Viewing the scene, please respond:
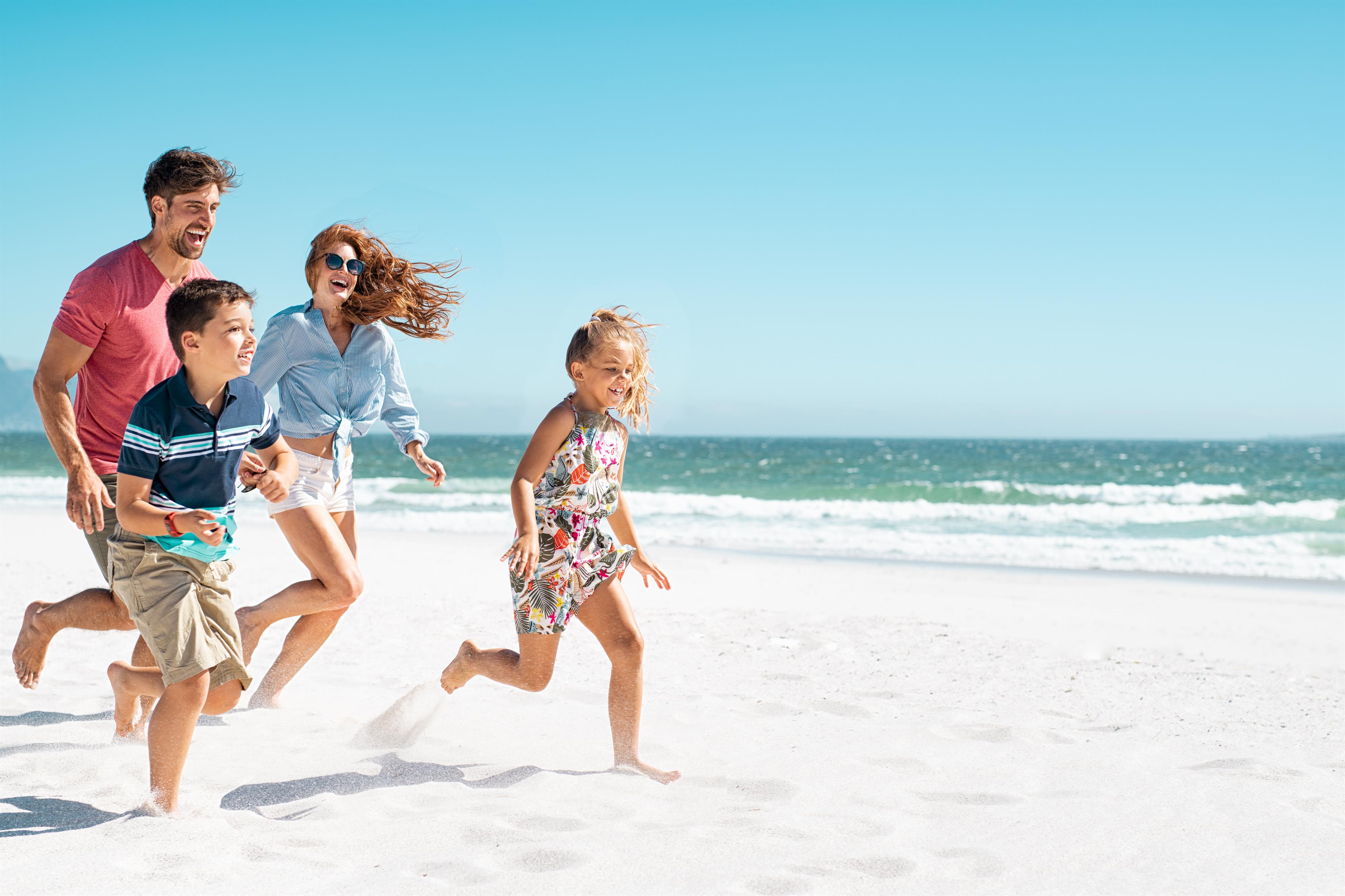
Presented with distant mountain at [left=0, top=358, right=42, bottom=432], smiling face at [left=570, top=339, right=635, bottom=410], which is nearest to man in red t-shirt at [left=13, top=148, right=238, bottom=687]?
smiling face at [left=570, top=339, right=635, bottom=410]

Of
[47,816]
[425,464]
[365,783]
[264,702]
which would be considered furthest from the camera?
[264,702]

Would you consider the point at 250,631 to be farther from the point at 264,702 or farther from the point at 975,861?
the point at 975,861

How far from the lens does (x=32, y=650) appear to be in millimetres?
3326

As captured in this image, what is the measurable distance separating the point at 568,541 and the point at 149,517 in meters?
1.28

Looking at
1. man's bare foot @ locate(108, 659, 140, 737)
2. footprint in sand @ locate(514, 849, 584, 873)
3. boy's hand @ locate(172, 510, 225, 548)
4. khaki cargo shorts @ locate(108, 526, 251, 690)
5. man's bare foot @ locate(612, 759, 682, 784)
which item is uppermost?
boy's hand @ locate(172, 510, 225, 548)

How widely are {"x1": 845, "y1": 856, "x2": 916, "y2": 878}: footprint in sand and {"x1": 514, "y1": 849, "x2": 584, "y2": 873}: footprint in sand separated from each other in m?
0.73

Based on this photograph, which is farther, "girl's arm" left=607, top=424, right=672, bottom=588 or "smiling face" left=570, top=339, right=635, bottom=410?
"girl's arm" left=607, top=424, right=672, bottom=588

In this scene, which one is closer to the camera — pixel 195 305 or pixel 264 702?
pixel 195 305

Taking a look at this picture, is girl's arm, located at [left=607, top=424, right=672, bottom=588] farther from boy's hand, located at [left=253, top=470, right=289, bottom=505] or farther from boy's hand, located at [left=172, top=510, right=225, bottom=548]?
boy's hand, located at [left=172, top=510, right=225, bottom=548]

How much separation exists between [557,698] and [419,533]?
10.7m

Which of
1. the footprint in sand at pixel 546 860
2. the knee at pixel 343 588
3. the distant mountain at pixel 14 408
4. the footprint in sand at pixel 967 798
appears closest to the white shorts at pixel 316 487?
the knee at pixel 343 588

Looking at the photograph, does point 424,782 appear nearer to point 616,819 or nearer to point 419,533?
point 616,819

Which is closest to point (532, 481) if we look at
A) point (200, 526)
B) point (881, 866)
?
point (200, 526)

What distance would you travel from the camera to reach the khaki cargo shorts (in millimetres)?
2691
